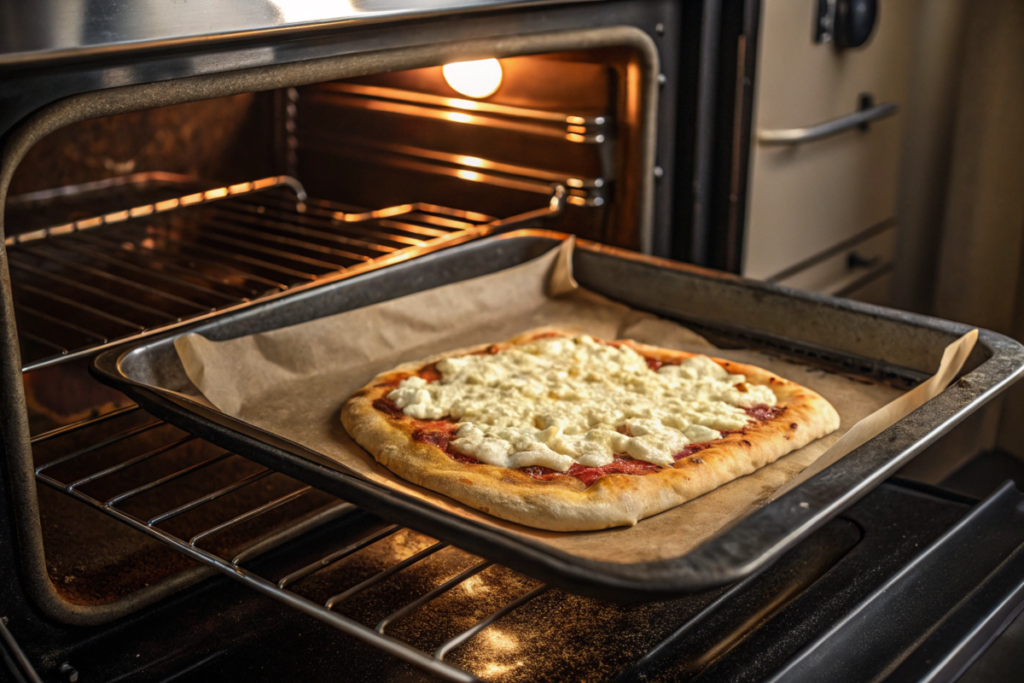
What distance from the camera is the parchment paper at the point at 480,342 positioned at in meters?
0.93

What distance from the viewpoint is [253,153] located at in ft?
6.76

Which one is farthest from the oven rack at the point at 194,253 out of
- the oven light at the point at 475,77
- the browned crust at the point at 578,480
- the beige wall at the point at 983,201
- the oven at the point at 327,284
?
the beige wall at the point at 983,201

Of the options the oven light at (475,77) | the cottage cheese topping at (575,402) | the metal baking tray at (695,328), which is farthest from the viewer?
the oven light at (475,77)

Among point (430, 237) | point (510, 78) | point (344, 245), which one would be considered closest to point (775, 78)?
point (510, 78)

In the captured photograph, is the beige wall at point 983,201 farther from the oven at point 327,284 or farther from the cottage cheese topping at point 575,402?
the cottage cheese topping at point 575,402

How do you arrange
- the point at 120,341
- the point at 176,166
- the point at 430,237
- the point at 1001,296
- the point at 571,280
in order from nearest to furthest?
1. the point at 120,341
2. the point at 571,280
3. the point at 430,237
4. the point at 176,166
5. the point at 1001,296

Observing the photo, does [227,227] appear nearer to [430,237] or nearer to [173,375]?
[430,237]

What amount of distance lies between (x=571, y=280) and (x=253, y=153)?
0.89m

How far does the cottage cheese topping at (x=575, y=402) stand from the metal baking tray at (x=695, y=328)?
0.15m

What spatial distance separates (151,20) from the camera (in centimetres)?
82

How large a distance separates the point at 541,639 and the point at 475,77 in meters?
0.98

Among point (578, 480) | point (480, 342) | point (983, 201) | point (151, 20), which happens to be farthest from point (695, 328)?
point (983, 201)

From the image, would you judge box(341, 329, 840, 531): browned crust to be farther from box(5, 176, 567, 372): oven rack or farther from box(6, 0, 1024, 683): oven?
box(5, 176, 567, 372): oven rack

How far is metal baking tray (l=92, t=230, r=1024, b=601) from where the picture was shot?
0.68 m
